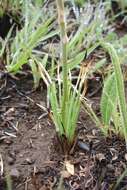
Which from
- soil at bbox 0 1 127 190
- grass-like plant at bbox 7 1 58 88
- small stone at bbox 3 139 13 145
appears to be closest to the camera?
soil at bbox 0 1 127 190

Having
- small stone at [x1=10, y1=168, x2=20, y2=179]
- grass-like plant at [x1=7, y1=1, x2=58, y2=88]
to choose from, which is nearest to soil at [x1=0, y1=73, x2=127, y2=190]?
small stone at [x1=10, y1=168, x2=20, y2=179]

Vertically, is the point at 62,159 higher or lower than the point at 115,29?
lower

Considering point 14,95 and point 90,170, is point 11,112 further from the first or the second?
point 90,170

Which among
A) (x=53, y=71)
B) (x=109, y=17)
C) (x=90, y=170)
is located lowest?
(x=90, y=170)

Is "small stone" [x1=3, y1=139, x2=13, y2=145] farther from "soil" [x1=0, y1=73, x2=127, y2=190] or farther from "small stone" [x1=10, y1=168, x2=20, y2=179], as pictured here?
"small stone" [x1=10, y1=168, x2=20, y2=179]

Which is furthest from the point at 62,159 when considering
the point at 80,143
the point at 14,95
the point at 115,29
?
the point at 115,29

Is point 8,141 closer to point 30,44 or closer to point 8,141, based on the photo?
point 8,141

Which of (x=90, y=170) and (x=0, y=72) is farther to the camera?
(x=0, y=72)

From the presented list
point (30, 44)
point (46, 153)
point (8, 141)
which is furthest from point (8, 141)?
point (30, 44)
